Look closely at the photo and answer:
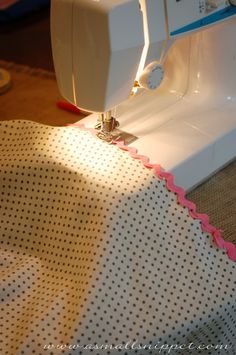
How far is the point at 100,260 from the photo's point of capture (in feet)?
2.12

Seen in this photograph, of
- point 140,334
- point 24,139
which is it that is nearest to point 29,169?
point 24,139

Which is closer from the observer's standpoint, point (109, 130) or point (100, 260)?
point (100, 260)

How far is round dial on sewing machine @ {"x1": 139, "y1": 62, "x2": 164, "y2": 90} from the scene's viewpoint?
2.72 ft

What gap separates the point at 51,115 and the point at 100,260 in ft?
3.06

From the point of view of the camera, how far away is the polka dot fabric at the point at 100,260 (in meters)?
0.61

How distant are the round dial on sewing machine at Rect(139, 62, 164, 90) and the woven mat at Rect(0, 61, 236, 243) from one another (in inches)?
Answer: 8.6

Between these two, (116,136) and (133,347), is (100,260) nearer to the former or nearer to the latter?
(133,347)

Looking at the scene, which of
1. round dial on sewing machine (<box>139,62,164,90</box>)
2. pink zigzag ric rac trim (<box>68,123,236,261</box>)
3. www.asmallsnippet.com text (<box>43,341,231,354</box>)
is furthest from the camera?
round dial on sewing machine (<box>139,62,164,90</box>)

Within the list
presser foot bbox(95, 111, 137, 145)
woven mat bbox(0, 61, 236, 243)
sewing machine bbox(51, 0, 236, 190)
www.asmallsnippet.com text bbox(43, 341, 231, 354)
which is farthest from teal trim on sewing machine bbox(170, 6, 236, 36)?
www.asmallsnippet.com text bbox(43, 341, 231, 354)

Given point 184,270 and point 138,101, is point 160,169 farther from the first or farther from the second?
point 138,101

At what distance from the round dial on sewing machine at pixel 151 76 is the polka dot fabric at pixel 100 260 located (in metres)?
0.13

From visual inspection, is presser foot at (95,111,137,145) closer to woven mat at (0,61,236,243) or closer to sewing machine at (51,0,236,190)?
sewing machine at (51,0,236,190)

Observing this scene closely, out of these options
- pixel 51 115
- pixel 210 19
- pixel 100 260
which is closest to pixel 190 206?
pixel 100 260

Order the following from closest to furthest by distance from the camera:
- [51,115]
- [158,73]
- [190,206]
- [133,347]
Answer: [133,347] → [190,206] → [158,73] → [51,115]
